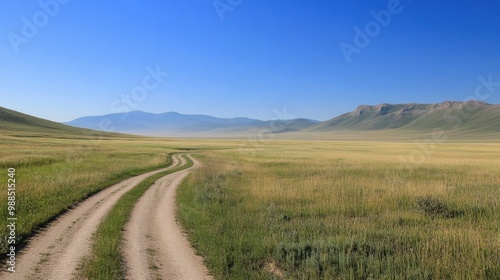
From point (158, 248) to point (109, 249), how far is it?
140 cm

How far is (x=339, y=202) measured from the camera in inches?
653

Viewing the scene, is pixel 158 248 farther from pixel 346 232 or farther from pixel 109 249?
pixel 346 232

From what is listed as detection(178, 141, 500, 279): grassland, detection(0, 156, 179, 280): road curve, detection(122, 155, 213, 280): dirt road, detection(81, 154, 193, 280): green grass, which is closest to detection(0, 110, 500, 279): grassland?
detection(178, 141, 500, 279): grassland

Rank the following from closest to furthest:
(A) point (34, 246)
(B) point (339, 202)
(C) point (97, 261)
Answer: (C) point (97, 261) → (A) point (34, 246) → (B) point (339, 202)

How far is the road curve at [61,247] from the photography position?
768cm

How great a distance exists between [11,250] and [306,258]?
8185 mm

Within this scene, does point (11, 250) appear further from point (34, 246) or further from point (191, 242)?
point (191, 242)

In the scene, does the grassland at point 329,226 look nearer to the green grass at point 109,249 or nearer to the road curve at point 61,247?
the road curve at point 61,247

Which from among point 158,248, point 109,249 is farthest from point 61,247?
point 158,248

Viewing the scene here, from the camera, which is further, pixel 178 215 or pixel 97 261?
pixel 178 215

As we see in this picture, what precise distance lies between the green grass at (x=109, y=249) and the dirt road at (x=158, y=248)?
234 millimetres

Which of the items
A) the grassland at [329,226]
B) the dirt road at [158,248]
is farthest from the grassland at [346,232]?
the dirt road at [158,248]

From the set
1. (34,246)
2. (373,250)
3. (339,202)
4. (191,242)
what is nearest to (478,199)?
(339,202)

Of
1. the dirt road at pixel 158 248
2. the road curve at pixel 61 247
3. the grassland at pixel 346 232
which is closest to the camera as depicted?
the road curve at pixel 61 247
